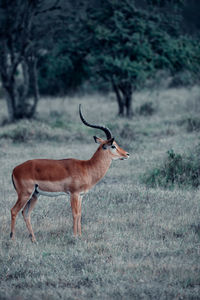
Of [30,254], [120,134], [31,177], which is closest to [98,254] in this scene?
[30,254]

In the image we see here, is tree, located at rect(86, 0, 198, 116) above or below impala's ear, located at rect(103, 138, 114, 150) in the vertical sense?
above

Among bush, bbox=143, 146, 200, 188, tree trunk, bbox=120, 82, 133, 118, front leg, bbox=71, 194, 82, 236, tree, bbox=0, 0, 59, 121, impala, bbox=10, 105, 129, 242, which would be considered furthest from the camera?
tree trunk, bbox=120, 82, 133, 118

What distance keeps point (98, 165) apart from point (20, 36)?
12.9 m

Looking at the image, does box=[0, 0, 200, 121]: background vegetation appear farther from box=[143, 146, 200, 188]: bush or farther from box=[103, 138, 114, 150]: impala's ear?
box=[103, 138, 114, 150]: impala's ear

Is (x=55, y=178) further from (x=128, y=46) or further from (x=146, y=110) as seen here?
(x=146, y=110)

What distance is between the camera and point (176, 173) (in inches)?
363

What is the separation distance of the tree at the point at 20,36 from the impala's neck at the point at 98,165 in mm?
11054

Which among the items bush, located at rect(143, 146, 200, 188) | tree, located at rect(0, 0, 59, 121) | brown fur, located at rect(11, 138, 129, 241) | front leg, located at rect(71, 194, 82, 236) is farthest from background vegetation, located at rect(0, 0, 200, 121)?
front leg, located at rect(71, 194, 82, 236)

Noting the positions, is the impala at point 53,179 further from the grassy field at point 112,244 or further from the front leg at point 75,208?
the grassy field at point 112,244

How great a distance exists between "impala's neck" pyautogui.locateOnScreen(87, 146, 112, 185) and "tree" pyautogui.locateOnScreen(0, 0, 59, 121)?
11054 millimetres

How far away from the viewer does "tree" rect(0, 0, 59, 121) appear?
666 inches

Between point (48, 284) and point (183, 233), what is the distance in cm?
211

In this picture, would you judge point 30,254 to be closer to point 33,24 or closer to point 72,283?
point 72,283

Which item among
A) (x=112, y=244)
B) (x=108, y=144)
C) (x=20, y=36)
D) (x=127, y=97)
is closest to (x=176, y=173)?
(x=108, y=144)
